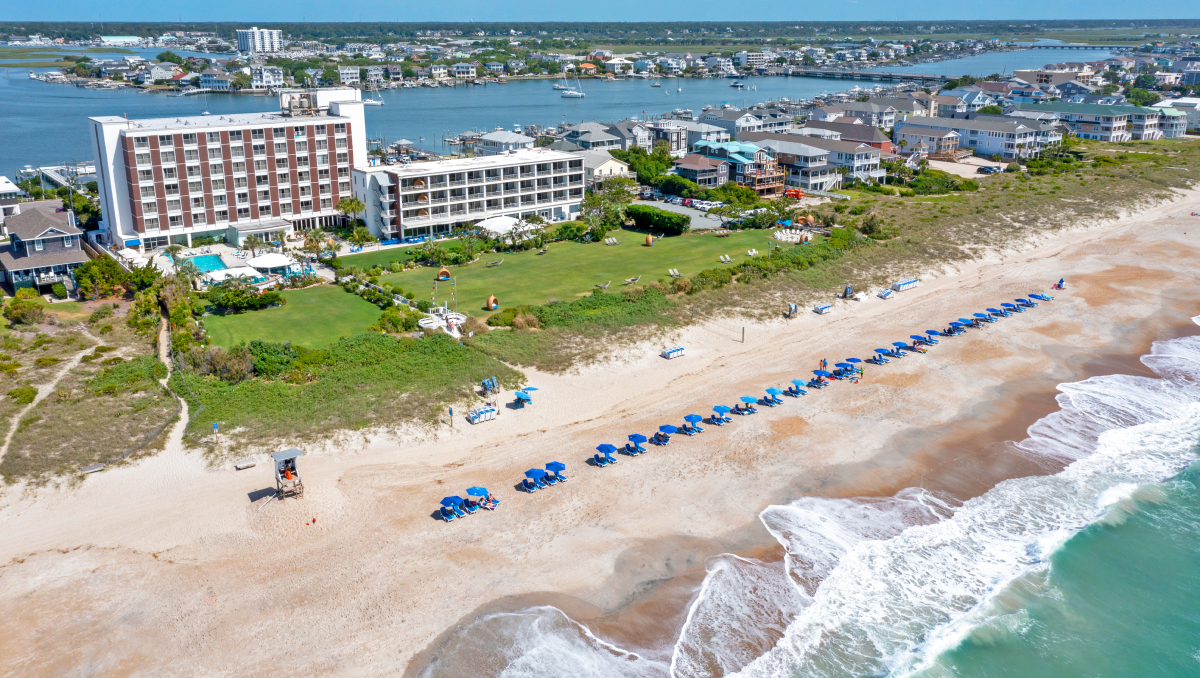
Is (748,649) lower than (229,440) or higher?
lower

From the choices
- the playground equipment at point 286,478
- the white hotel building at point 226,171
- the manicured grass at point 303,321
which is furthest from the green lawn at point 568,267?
the playground equipment at point 286,478

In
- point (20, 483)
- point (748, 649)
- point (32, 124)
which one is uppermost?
point (32, 124)

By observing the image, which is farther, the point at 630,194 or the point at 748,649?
the point at 630,194

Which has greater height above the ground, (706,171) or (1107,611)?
(706,171)

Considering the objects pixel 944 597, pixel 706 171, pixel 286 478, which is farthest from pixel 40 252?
pixel 706 171

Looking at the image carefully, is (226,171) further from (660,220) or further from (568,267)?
(660,220)

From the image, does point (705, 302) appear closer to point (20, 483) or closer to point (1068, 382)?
point (1068, 382)

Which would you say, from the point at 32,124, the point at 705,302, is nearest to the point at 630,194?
the point at 705,302
